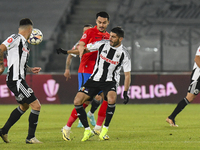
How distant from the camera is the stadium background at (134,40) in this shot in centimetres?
1538

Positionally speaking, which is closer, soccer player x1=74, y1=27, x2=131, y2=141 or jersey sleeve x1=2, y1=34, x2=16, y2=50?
jersey sleeve x1=2, y1=34, x2=16, y2=50

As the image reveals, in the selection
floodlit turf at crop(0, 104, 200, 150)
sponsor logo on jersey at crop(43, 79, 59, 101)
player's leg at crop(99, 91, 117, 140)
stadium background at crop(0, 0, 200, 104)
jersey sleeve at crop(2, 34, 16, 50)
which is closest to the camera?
floodlit turf at crop(0, 104, 200, 150)

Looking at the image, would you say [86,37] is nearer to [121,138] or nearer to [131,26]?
[121,138]

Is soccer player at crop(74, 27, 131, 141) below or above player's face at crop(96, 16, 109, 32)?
below

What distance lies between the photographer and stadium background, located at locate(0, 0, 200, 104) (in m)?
15.4

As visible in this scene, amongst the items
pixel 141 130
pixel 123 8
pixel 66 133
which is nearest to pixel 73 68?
pixel 123 8

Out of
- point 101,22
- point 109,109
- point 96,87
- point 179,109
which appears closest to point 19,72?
point 96,87

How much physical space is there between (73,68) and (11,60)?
39.6 ft

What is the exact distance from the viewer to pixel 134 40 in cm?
1759

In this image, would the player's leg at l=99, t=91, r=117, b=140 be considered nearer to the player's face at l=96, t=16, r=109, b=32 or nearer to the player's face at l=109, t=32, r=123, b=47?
the player's face at l=109, t=32, r=123, b=47

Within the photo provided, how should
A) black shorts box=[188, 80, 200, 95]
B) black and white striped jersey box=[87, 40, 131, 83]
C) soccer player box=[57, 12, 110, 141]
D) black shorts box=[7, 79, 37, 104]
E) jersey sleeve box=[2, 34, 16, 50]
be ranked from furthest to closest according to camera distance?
black shorts box=[188, 80, 200, 95] → soccer player box=[57, 12, 110, 141] → black and white striped jersey box=[87, 40, 131, 83] → black shorts box=[7, 79, 37, 104] → jersey sleeve box=[2, 34, 16, 50]

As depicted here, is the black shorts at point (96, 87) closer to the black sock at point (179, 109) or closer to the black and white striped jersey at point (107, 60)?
the black and white striped jersey at point (107, 60)

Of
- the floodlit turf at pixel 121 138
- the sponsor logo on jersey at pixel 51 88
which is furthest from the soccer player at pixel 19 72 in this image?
the sponsor logo on jersey at pixel 51 88

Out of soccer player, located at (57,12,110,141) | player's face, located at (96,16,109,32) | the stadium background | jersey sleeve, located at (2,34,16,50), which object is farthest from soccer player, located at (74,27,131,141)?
the stadium background
